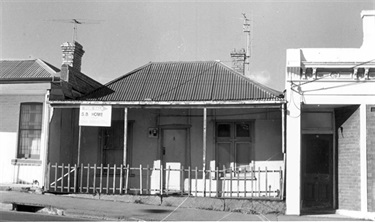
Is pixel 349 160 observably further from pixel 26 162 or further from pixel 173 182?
pixel 26 162

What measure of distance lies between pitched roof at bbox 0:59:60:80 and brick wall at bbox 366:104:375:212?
9555 mm

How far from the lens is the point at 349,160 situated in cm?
1286

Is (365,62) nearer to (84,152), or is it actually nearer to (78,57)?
(84,152)

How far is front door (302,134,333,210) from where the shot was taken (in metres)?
13.6

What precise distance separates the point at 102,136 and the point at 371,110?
874cm

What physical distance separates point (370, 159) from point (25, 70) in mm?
11050

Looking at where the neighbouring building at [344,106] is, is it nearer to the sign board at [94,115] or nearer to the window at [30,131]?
the sign board at [94,115]

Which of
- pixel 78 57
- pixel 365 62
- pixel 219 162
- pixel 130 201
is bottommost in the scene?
pixel 130 201

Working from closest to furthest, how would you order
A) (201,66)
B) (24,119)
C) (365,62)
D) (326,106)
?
(365,62) < (326,106) < (24,119) < (201,66)

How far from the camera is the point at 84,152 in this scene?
50.8 feet

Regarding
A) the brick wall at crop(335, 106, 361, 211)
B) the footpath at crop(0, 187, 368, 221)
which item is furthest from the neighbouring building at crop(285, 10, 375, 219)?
the footpath at crop(0, 187, 368, 221)

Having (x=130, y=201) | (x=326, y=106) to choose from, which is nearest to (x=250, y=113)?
(x=326, y=106)

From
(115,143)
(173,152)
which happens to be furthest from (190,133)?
(115,143)

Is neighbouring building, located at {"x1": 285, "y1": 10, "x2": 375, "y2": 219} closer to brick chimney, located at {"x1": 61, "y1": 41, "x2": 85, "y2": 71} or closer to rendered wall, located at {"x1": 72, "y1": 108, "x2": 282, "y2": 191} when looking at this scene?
rendered wall, located at {"x1": 72, "y1": 108, "x2": 282, "y2": 191}
